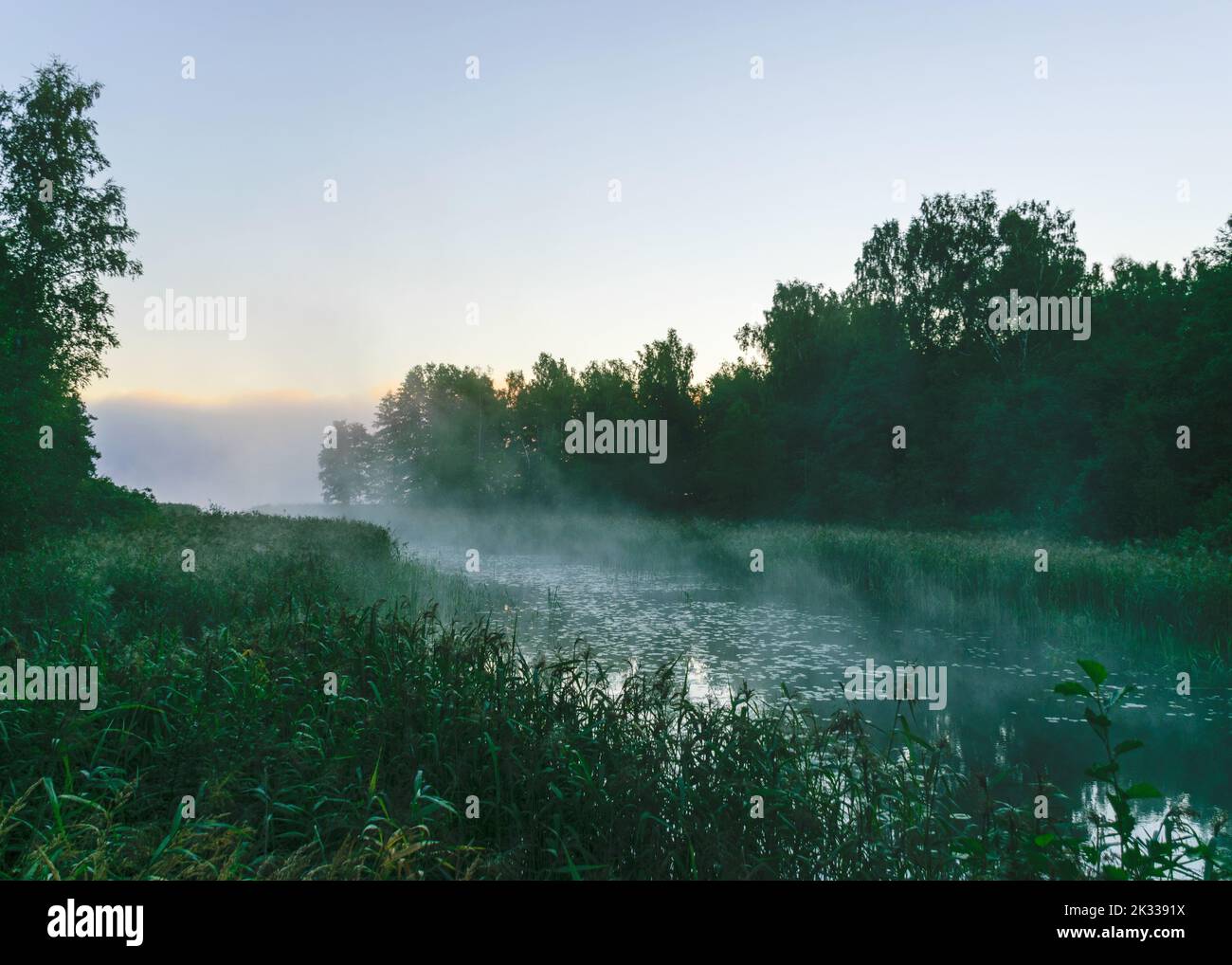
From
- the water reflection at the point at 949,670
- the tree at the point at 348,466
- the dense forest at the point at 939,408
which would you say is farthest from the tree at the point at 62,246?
the tree at the point at 348,466

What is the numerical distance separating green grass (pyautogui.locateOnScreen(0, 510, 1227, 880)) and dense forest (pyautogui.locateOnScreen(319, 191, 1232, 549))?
20.5 metres

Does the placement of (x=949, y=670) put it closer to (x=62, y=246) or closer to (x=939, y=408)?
(x=62, y=246)

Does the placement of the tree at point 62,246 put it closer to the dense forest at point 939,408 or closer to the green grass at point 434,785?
the dense forest at point 939,408

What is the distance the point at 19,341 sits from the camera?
1941cm

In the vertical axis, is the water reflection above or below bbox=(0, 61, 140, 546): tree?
below

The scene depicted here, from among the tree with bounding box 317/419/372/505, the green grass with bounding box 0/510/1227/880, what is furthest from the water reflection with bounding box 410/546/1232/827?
the tree with bounding box 317/419/372/505

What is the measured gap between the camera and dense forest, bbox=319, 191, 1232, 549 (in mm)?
24891

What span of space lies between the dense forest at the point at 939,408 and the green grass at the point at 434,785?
20548mm

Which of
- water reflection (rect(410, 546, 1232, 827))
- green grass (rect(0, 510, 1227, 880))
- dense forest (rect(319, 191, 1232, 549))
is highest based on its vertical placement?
dense forest (rect(319, 191, 1232, 549))

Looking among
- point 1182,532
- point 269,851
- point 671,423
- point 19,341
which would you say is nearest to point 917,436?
point 671,423

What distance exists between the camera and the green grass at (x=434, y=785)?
359cm

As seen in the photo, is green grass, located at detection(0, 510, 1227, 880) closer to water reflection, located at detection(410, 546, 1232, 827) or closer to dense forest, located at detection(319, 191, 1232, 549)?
water reflection, located at detection(410, 546, 1232, 827)

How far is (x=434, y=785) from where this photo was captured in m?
4.88

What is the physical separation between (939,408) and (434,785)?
138 ft
